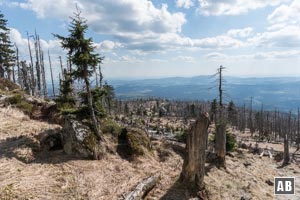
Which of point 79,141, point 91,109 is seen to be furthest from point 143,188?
point 91,109

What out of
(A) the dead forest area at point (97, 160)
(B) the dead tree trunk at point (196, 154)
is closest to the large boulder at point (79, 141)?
(A) the dead forest area at point (97, 160)

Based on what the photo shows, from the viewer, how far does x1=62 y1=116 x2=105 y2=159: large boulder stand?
11656mm

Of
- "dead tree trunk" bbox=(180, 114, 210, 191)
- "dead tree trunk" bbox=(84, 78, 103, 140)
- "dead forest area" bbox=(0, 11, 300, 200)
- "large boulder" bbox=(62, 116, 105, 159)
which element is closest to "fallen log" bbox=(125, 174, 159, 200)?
"dead forest area" bbox=(0, 11, 300, 200)

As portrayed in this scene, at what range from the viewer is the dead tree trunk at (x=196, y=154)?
34.2 ft

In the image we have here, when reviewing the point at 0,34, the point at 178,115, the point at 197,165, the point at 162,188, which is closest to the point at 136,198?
the point at 162,188

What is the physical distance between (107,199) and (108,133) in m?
6.05

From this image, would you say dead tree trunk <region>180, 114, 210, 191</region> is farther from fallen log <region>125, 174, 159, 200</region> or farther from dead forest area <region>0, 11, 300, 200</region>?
fallen log <region>125, 174, 159, 200</region>

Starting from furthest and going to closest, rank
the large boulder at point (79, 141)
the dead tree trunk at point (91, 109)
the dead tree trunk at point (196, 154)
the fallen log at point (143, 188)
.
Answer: the dead tree trunk at point (91, 109) < the large boulder at point (79, 141) < the dead tree trunk at point (196, 154) < the fallen log at point (143, 188)

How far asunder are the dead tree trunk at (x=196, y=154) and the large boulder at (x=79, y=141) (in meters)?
4.35

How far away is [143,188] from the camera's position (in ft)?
31.7

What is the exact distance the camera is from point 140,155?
13227mm

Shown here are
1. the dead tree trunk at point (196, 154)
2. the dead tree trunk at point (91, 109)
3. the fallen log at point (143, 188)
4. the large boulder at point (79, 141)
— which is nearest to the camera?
the fallen log at point (143, 188)

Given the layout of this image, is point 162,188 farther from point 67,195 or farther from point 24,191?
point 24,191

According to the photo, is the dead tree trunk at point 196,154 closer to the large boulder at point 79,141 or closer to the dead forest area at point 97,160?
the dead forest area at point 97,160
